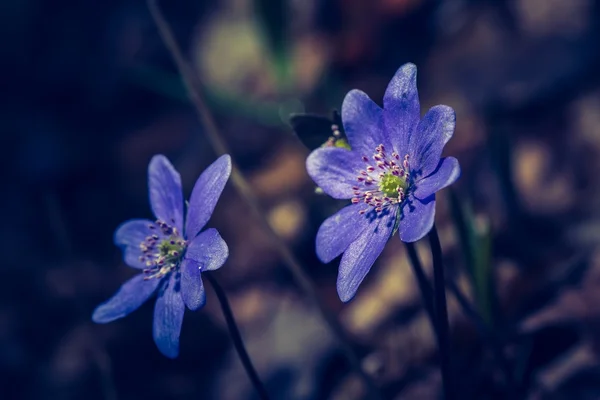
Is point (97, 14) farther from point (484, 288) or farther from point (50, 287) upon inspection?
point (484, 288)

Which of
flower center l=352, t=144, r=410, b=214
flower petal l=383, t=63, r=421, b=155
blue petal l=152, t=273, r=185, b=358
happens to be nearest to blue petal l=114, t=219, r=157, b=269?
blue petal l=152, t=273, r=185, b=358

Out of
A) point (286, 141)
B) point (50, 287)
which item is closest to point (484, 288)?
point (286, 141)

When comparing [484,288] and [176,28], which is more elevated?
[176,28]

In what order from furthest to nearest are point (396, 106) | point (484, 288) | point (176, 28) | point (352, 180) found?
1. point (176, 28)
2. point (484, 288)
3. point (352, 180)
4. point (396, 106)

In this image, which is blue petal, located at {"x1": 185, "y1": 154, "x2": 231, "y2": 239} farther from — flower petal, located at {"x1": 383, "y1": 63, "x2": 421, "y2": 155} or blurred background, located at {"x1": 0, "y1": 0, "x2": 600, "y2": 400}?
blurred background, located at {"x1": 0, "y1": 0, "x2": 600, "y2": 400}

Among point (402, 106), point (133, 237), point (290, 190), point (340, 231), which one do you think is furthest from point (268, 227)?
point (290, 190)

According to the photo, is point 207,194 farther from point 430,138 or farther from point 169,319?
point 430,138

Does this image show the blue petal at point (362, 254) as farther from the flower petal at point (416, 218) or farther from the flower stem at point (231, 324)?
the flower stem at point (231, 324)
